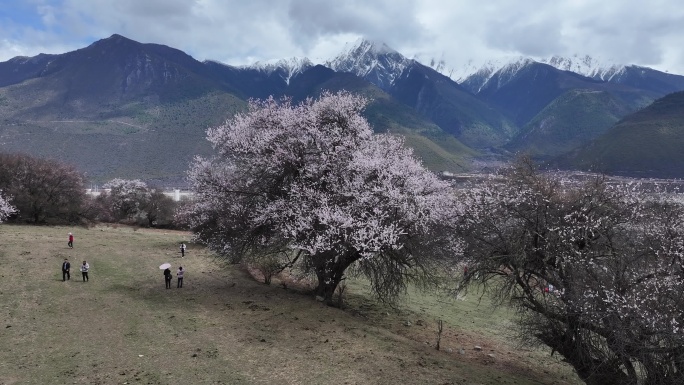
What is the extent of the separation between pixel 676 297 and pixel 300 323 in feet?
47.7

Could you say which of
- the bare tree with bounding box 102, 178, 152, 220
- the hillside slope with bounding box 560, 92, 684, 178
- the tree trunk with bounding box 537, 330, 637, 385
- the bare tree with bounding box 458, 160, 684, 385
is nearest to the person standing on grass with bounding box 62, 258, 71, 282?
the bare tree with bounding box 458, 160, 684, 385

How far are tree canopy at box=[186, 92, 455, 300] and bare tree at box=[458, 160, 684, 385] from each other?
10.1 feet

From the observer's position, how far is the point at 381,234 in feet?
67.9

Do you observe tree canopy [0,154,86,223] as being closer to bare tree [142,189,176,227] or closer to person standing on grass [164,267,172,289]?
bare tree [142,189,176,227]

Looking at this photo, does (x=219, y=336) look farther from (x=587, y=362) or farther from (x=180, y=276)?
(x=587, y=362)

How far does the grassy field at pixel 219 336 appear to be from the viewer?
52.7 feet

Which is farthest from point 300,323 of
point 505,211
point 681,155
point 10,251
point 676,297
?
point 681,155

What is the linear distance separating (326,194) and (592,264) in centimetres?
1225

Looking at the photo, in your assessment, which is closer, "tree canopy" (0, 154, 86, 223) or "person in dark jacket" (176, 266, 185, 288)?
"person in dark jacket" (176, 266, 185, 288)

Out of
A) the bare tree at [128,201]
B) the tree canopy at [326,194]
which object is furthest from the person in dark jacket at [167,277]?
the bare tree at [128,201]

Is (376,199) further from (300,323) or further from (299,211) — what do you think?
(300,323)

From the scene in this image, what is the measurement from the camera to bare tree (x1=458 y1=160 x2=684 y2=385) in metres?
13.9

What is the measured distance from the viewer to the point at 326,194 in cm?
2323

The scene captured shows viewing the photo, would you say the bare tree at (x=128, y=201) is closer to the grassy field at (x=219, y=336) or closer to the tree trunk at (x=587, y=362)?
the grassy field at (x=219, y=336)
